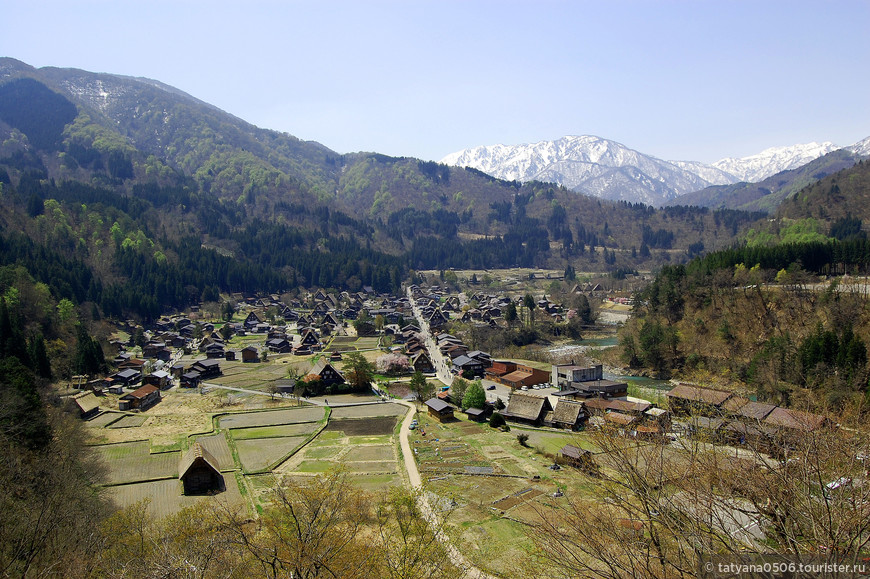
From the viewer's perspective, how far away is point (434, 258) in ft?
455

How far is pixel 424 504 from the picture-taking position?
19.5 m

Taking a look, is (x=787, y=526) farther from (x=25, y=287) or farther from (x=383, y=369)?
(x=25, y=287)

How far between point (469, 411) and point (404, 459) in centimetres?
872

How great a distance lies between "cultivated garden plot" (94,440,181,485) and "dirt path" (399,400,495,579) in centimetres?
1075

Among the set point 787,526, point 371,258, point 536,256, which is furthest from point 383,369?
point 536,256

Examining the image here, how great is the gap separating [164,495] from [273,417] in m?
12.4

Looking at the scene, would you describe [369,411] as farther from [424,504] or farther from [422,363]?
[424,504]

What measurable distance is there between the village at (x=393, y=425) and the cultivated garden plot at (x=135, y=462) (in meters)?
0.12

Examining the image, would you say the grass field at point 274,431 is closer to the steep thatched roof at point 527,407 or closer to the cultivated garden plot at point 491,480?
the cultivated garden plot at point 491,480

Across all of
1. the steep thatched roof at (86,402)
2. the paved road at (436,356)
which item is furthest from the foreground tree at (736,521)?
the steep thatched roof at (86,402)

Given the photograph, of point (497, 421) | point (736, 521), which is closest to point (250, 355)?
point (497, 421)

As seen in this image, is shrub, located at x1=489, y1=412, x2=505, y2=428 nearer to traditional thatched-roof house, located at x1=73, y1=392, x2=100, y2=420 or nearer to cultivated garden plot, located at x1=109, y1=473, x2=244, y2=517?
cultivated garden plot, located at x1=109, y1=473, x2=244, y2=517

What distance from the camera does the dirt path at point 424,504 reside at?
1496 cm

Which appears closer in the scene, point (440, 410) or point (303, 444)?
point (303, 444)
